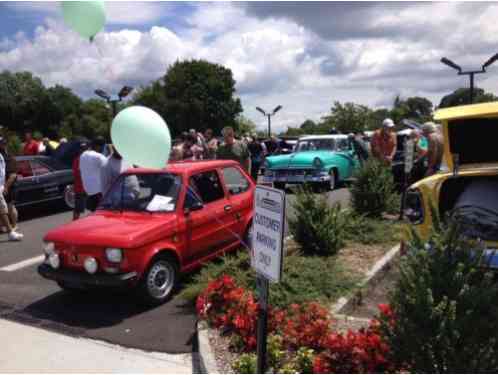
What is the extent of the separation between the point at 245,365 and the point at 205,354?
0.50 m

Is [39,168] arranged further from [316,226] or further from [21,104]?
[21,104]

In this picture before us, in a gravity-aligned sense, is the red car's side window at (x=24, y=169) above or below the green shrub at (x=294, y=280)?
above

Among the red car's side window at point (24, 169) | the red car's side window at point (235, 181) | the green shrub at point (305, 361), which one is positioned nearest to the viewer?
the green shrub at point (305, 361)

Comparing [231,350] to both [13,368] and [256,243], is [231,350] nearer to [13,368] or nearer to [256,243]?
[256,243]

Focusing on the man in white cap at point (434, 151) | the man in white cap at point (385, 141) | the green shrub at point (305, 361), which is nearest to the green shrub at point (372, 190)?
the man in white cap at point (434, 151)

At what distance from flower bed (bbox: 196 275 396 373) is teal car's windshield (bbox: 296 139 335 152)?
10.8 metres

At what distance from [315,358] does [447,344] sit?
3.33 feet

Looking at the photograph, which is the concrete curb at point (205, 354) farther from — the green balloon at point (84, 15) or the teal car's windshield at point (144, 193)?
the green balloon at point (84, 15)

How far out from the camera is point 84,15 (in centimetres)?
496

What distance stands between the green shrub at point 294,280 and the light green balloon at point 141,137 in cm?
137

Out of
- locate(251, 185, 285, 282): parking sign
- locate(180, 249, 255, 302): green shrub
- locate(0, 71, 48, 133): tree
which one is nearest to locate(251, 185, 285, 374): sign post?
locate(251, 185, 285, 282): parking sign

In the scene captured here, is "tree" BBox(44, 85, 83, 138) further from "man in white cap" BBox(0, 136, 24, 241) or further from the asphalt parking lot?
the asphalt parking lot

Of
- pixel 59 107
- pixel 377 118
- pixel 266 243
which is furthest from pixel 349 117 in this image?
pixel 266 243

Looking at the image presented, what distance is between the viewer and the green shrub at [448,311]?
2.49 metres
